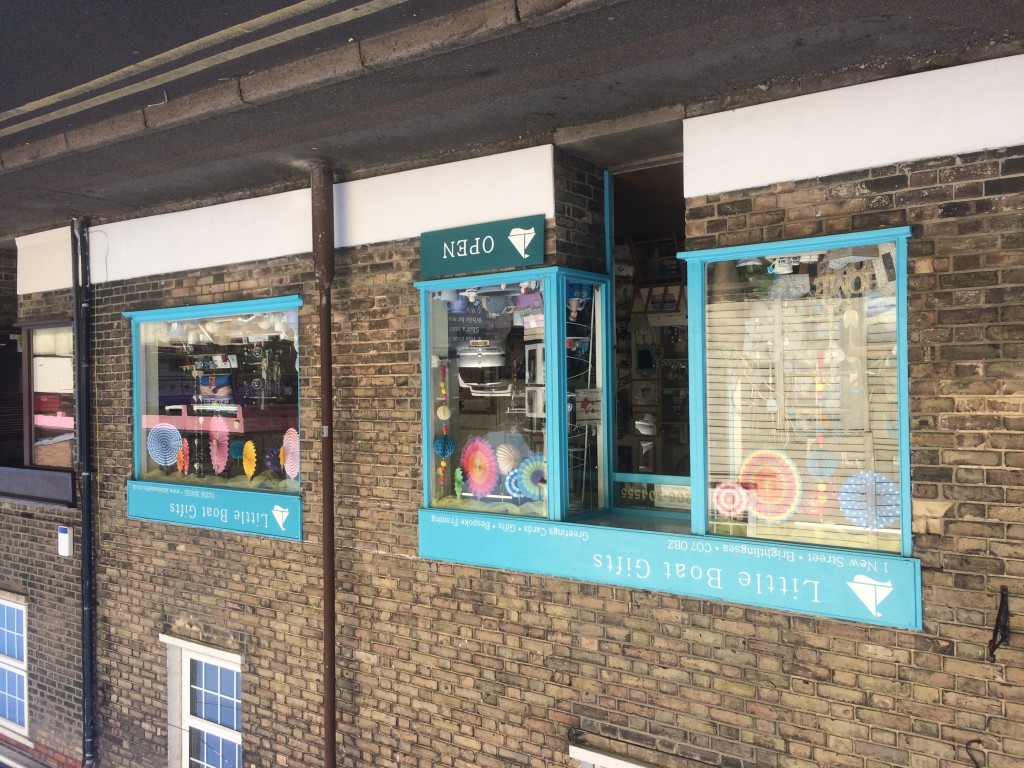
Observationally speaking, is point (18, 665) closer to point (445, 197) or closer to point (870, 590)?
point (445, 197)

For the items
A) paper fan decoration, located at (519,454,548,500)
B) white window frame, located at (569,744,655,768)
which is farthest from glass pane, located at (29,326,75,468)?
white window frame, located at (569,744,655,768)

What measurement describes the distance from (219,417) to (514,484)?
3.00m

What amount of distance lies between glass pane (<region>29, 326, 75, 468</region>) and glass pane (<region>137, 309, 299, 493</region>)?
3.81 ft

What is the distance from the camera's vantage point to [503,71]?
12.6 ft

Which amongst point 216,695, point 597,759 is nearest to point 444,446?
point 597,759

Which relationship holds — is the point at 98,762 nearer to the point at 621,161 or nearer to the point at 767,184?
the point at 621,161

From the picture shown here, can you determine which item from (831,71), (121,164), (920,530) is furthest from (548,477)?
(121,164)

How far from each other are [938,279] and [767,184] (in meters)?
1.00

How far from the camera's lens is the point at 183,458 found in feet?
22.3

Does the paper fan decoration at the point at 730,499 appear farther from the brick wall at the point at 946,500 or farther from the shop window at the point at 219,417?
the shop window at the point at 219,417

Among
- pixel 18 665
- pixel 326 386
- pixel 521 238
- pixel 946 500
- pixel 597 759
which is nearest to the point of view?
pixel 946 500

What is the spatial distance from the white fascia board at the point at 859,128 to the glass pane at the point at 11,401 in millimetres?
7820

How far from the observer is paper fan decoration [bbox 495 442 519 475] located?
16.9ft

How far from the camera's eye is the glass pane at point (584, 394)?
5.00m
